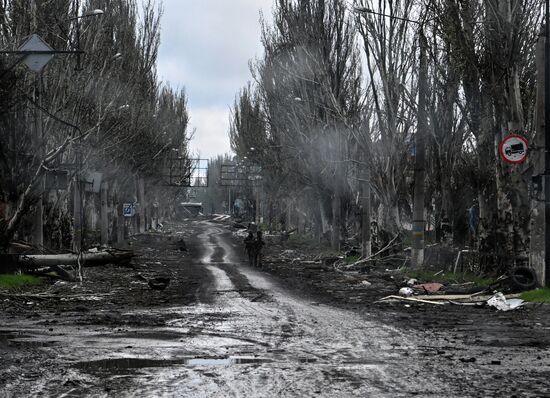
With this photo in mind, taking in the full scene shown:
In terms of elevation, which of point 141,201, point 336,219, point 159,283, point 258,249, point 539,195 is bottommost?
point 159,283

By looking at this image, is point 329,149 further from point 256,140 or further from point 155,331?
point 155,331

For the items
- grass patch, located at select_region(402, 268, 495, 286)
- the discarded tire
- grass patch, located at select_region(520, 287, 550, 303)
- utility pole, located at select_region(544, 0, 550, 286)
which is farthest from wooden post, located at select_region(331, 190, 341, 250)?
grass patch, located at select_region(520, 287, 550, 303)

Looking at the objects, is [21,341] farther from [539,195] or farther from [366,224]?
[366,224]

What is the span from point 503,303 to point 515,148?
11.2 ft

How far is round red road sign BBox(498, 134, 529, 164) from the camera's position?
57.7ft

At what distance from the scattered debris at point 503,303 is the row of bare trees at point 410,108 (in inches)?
170

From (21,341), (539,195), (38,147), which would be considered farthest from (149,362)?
(38,147)

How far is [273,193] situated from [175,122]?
11.7 m

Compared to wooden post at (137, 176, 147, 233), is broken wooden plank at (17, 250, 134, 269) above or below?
below

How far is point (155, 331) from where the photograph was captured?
12.3m

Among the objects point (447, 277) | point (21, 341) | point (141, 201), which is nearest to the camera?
point (21, 341)

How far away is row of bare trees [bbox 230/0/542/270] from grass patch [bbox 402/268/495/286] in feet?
2.75

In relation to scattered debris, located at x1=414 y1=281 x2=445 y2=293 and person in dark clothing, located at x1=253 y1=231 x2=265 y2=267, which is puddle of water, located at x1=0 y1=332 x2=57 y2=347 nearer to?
scattered debris, located at x1=414 y1=281 x2=445 y2=293

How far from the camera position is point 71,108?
1148 inches
